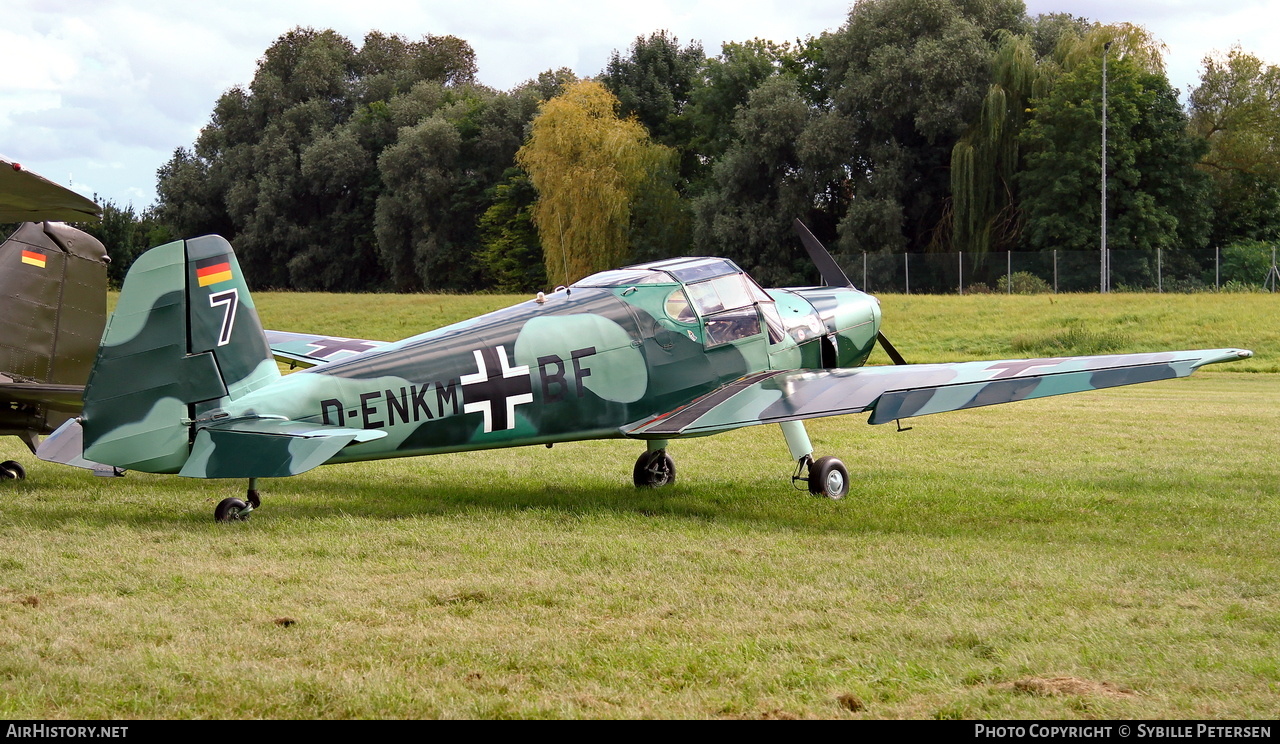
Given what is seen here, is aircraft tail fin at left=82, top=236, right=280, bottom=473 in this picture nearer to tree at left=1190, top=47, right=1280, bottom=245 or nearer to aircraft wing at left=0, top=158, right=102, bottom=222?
aircraft wing at left=0, top=158, right=102, bottom=222

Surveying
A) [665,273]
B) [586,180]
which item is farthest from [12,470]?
[586,180]

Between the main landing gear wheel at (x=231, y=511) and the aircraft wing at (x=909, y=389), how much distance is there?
2663 millimetres

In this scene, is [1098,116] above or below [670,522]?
above

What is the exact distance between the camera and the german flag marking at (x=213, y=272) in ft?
22.8

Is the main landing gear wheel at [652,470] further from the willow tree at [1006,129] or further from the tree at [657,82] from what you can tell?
the tree at [657,82]

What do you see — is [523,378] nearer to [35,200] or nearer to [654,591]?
[654,591]

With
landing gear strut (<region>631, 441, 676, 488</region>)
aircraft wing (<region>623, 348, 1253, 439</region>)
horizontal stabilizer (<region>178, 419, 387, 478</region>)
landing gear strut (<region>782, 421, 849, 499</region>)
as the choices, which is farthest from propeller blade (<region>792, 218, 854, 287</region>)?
horizontal stabilizer (<region>178, 419, 387, 478</region>)

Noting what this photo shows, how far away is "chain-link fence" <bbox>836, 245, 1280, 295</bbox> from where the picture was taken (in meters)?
36.5

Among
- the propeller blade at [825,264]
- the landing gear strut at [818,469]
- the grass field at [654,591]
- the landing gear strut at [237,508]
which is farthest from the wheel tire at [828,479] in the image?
the landing gear strut at [237,508]

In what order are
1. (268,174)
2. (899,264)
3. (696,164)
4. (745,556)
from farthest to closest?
(268,174) → (696,164) → (899,264) → (745,556)
